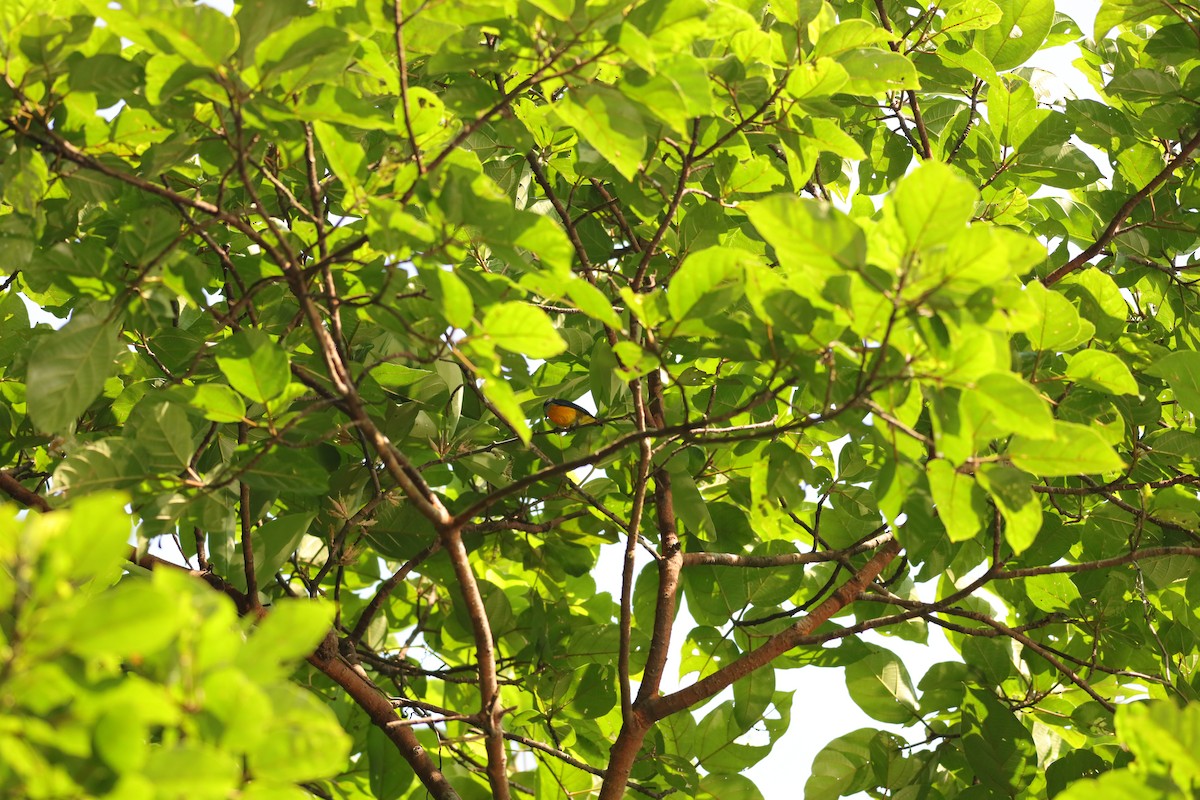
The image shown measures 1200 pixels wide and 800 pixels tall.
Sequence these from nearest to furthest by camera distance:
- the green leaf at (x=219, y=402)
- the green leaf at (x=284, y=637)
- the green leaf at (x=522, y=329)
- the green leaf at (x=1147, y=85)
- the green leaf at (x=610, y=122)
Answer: the green leaf at (x=284, y=637) → the green leaf at (x=522, y=329) → the green leaf at (x=610, y=122) → the green leaf at (x=219, y=402) → the green leaf at (x=1147, y=85)

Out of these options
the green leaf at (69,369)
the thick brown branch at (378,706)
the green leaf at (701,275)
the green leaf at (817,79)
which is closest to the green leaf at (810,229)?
the green leaf at (701,275)

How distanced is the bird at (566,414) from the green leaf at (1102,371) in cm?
92

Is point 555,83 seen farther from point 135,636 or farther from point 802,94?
point 135,636

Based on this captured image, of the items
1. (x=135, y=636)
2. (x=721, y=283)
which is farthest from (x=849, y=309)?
(x=135, y=636)

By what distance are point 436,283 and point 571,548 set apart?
55.8 inches

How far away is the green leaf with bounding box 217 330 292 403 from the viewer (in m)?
1.49

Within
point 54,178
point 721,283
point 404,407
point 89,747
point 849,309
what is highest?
point 54,178

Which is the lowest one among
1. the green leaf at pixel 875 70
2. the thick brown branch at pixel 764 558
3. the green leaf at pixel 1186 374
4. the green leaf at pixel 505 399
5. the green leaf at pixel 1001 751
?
the green leaf at pixel 1001 751

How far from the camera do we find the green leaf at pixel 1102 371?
171 cm

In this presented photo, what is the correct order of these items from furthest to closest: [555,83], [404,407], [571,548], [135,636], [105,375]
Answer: [571,548] < [404,407] < [555,83] < [105,375] < [135,636]

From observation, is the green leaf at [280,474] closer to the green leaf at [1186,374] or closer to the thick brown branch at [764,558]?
the thick brown branch at [764,558]

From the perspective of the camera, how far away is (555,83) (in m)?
1.65

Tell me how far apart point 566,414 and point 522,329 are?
3.19ft

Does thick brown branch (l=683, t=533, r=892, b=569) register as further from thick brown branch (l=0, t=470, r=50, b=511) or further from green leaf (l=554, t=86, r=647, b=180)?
thick brown branch (l=0, t=470, r=50, b=511)
